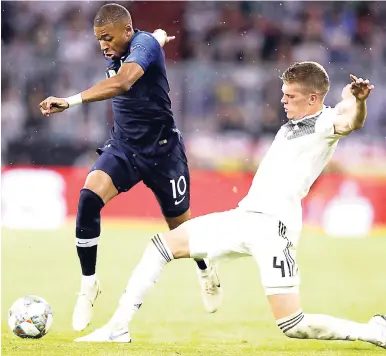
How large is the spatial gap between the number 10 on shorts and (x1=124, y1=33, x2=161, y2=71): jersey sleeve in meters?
1.10

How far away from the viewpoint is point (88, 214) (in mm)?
7727

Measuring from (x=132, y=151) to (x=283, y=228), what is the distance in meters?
1.96

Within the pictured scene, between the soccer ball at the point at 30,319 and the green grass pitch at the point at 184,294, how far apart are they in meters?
0.08

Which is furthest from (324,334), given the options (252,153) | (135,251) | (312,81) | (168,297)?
(252,153)

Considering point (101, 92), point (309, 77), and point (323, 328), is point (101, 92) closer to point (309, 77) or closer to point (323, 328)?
point (309, 77)

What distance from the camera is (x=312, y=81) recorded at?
6746mm

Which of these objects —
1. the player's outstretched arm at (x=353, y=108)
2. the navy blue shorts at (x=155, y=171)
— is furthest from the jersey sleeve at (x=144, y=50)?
the player's outstretched arm at (x=353, y=108)

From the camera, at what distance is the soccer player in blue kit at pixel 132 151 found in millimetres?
7719

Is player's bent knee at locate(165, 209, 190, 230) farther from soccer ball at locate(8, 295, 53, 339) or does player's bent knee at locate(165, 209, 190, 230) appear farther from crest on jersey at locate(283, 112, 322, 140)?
crest on jersey at locate(283, 112, 322, 140)

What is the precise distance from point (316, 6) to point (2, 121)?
6.68 metres

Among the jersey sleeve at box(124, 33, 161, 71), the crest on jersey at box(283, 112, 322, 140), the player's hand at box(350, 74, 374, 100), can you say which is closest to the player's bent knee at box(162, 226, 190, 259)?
the crest on jersey at box(283, 112, 322, 140)

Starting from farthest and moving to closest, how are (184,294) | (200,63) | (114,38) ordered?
1. (200,63)
2. (184,294)
3. (114,38)

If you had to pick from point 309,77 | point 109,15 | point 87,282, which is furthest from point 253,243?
point 109,15

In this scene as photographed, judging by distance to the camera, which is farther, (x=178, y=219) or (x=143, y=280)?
(x=178, y=219)
